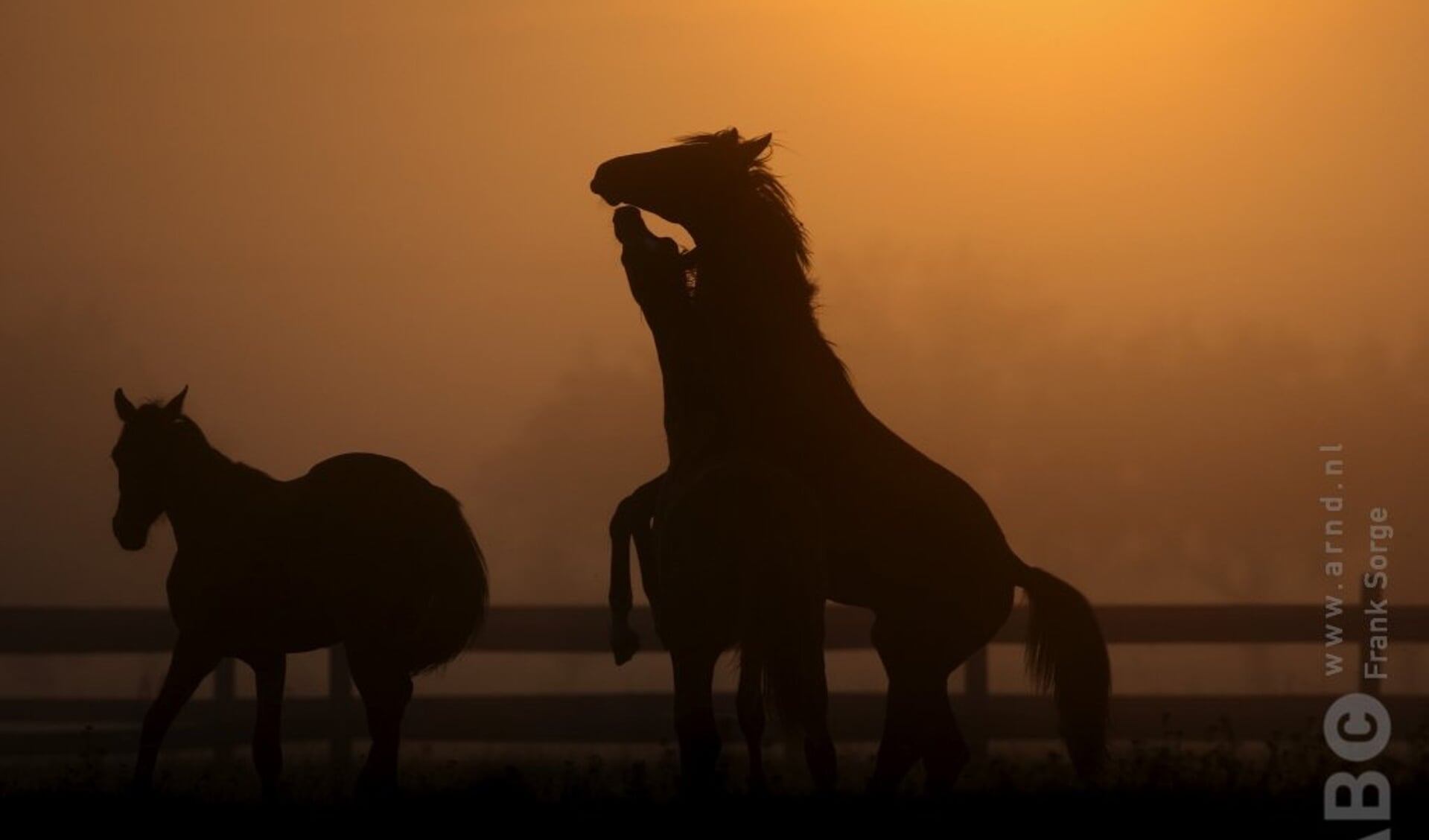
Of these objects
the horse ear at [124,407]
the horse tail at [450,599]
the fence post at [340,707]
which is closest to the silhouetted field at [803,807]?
the horse tail at [450,599]

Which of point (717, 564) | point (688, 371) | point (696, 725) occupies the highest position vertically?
point (688, 371)

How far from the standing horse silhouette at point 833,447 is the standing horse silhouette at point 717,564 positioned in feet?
0.47

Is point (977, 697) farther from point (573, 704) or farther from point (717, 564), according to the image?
point (717, 564)

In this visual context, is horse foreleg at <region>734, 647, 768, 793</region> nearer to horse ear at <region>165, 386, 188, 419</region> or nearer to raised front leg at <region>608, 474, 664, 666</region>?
raised front leg at <region>608, 474, 664, 666</region>

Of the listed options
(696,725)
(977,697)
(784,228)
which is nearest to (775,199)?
(784,228)

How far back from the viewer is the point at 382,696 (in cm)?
892

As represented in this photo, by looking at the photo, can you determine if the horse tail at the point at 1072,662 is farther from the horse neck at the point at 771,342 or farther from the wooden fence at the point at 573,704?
the wooden fence at the point at 573,704

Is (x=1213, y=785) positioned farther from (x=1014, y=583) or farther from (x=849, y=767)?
(x=849, y=767)

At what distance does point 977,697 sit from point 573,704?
292cm

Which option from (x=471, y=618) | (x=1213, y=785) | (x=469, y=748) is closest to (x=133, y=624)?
(x=469, y=748)

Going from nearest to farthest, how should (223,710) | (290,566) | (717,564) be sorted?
(717,564) → (290,566) → (223,710)

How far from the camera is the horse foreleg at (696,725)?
22.8 feet

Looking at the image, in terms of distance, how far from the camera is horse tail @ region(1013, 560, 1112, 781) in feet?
27.2

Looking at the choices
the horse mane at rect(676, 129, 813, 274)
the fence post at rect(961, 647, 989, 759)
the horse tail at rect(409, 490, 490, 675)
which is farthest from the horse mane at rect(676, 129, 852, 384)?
the fence post at rect(961, 647, 989, 759)
